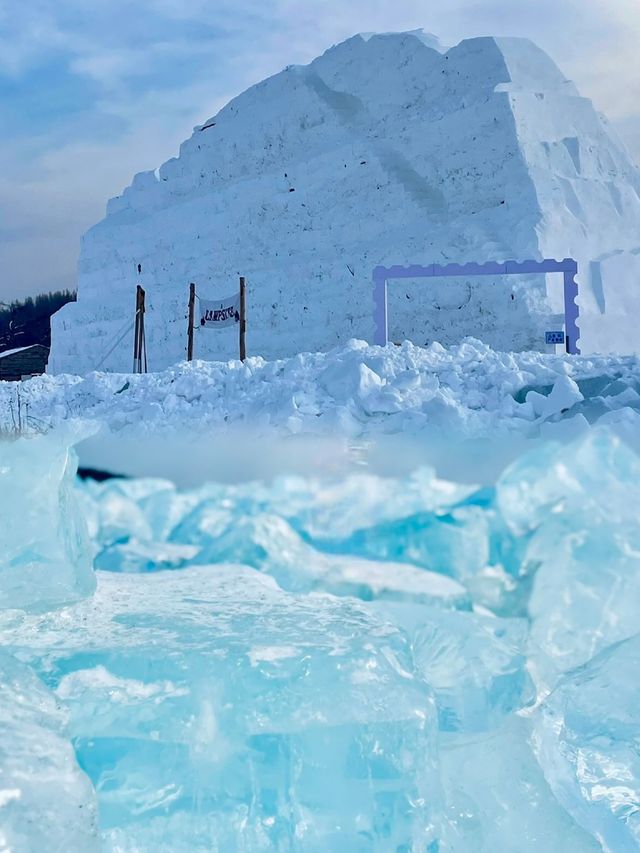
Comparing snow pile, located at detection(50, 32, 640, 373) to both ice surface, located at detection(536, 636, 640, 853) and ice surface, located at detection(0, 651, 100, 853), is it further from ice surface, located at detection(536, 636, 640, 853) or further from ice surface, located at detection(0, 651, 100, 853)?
ice surface, located at detection(0, 651, 100, 853)

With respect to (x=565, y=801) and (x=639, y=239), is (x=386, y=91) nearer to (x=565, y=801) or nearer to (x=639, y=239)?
(x=639, y=239)

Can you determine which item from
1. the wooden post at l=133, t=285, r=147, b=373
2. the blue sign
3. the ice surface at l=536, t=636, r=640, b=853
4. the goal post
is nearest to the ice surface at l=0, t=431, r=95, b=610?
the ice surface at l=536, t=636, r=640, b=853

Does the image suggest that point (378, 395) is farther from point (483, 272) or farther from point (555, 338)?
point (555, 338)

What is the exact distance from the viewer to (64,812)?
142 centimetres

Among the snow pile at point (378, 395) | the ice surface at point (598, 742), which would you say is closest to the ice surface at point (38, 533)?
the ice surface at point (598, 742)

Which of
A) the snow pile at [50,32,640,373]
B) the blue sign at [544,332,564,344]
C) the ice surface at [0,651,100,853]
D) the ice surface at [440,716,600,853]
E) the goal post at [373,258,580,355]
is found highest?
the snow pile at [50,32,640,373]

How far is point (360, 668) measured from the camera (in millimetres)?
1568

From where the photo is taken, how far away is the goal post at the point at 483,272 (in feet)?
31.3

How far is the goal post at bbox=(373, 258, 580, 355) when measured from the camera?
375 inches

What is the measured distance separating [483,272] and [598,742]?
8196 mm

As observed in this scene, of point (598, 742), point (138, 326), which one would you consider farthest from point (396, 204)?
point (598, 742)

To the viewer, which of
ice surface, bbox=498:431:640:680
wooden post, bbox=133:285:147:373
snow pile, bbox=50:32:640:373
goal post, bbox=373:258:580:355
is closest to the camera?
ice surface, bbox=498:431:640:680

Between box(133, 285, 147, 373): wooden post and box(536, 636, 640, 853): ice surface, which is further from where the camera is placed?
box(133, 285, 147, 373): wooden post

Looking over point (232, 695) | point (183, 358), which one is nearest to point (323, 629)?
point (232, 695)
